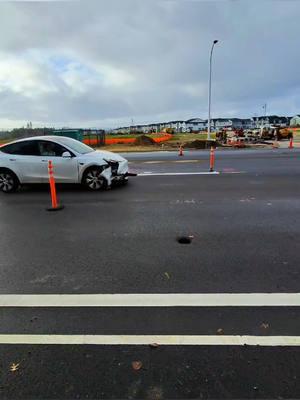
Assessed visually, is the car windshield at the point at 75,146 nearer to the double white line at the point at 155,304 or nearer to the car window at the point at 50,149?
the car window at the point at 50,149

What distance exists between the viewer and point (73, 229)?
577cm

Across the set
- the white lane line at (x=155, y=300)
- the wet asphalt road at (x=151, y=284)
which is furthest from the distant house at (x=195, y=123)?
the white lane line at (x=155, y=300)

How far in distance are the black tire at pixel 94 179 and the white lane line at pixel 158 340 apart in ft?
21.9


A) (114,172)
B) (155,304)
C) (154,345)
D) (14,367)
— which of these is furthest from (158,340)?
(114,172)

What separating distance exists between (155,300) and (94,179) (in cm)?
640

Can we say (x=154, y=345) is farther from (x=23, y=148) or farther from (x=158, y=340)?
(x=23, y=148)

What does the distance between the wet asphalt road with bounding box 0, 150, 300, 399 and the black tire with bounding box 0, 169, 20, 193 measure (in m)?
1.66

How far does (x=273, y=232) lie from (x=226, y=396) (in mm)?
3659

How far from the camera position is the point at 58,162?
9.13 metres

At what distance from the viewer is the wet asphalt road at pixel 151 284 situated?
2.27 metres

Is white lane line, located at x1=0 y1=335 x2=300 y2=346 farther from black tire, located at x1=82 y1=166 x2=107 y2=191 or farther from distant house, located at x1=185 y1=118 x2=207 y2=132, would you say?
distant house, located at x1=185 y1=118 x2=207 y2=132

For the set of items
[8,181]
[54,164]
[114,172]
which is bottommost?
[8,181]

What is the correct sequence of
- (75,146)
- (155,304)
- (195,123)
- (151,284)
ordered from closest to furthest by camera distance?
(155,304), (151,284), (75,146), (195,123)

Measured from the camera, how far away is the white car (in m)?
9.12
